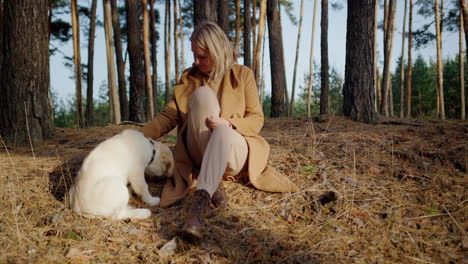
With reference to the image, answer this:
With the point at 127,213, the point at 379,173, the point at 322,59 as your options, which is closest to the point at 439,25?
the point at 322,59

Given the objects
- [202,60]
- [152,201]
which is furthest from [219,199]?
[202,60]

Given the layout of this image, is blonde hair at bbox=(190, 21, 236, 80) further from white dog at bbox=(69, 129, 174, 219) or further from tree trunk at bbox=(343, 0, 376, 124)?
tree trunk at bbox=(343, 0, 376, 124)

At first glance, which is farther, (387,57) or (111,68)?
(387,57)

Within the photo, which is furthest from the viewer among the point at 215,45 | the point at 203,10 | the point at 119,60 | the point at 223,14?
the point at 119,60

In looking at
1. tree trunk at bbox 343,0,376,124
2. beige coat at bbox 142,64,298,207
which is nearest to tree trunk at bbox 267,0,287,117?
tree trunk at bbox 343,0,376,124

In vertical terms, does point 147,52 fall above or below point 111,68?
above

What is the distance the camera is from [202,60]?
286 cm

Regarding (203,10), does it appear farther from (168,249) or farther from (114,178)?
(168,249)

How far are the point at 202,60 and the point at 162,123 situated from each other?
775 mm

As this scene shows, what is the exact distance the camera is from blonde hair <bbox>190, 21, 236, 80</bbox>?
8.87 ft

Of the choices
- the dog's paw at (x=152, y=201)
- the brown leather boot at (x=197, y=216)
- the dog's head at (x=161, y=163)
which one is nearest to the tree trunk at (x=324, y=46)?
the dog's head at (x=161, y=163)

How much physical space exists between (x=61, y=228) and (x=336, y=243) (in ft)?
6.92

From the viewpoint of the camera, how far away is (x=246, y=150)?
2.71 meters

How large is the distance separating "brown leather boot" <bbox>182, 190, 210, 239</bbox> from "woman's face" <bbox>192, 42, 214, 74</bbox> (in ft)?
4.14
